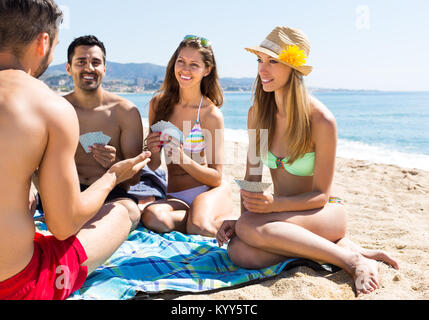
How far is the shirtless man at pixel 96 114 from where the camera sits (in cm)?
416

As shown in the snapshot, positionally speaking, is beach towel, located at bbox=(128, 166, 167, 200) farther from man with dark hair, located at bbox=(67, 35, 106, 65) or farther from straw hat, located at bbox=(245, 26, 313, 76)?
straw hat, located at bbox=(245, 26, 313, 76)

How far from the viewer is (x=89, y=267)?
261cm

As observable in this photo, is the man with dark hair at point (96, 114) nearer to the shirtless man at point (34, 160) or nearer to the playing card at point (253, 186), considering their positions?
the playing card at point (253, 186)

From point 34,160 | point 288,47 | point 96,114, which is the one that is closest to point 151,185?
point 96,114

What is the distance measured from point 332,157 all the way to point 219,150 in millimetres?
1603

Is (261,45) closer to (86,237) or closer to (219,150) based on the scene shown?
(219,150)

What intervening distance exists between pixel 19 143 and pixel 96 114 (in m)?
2.49

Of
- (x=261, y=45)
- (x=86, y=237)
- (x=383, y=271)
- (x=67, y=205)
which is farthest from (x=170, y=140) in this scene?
(x=383, y=271)

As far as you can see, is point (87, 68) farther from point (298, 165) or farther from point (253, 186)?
point (298, 165)

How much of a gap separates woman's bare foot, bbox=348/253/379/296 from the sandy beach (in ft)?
0.17

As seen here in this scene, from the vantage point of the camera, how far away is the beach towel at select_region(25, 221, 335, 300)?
2.77 m

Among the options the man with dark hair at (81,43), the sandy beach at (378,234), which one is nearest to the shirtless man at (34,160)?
the sandy beach at (378,234)

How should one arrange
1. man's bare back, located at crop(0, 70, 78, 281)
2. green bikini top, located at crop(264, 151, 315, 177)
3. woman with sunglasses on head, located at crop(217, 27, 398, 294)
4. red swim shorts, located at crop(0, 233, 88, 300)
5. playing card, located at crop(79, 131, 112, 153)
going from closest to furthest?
man's bare back, located at crop(0, 70, 78, 281) < red swim shorts, located at crop(0, 233, 88, 300) < woman with sunglasses on head, located at crop(217, 27, 398, 294) < green bikini top, located at crop(264, 151, 315, 177) < playing card, located at crop(79, 131, 112, 153)

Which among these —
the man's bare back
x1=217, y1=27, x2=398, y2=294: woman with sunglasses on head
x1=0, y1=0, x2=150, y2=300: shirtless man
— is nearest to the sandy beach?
x1=217, y1=27, x2=398, y2=294: woman with sunglasses on head
